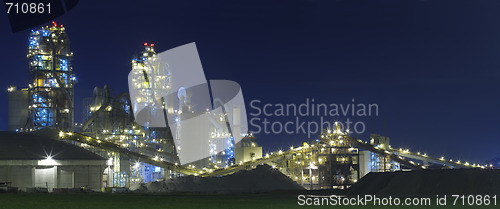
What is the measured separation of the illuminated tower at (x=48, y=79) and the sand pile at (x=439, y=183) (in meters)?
54.7

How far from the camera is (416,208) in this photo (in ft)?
128

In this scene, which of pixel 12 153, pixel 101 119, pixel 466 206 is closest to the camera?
pixel 466 206

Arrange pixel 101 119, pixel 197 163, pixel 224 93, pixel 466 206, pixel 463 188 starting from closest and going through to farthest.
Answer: pixel 466 206, pixel 463 188, pixel 101 119, pixel 197 163, pixel 224 93

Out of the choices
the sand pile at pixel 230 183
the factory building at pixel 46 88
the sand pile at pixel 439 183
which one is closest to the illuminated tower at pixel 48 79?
the factory building at pixel 46 88

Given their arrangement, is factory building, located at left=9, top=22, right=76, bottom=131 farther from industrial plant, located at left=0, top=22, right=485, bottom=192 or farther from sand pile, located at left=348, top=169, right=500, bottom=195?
sand pile, located at left=348, top=169, right=500, bottom=195

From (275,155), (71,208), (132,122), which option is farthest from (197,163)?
(71,208)

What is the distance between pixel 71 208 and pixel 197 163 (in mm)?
76030

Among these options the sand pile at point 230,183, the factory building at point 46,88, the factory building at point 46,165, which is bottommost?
the sand pile at point 230,183

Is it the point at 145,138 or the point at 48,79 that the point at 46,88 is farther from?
the point at 145,138

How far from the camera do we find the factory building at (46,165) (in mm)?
69938

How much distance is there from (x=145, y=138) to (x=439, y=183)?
201ft

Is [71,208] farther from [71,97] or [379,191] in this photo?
[71,97]

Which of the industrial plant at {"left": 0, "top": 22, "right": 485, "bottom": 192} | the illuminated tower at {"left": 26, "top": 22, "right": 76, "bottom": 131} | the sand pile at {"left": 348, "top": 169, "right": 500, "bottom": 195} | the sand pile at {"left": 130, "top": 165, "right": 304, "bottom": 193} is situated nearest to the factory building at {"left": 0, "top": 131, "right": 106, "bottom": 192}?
the industrial plant at {"left": 0, "top": 22, "right": 485, "bottom": 192}

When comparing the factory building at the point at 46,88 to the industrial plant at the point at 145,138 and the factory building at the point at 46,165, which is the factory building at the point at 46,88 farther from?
the factory building at the point at 46,165
